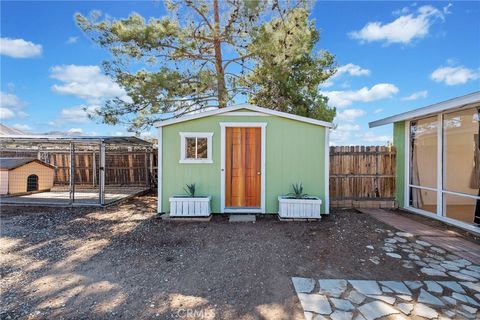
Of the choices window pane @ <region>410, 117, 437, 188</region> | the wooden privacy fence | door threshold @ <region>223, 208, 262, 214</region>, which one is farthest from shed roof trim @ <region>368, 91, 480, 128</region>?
door threshold @ <region>223, 208, 262, 214</region>

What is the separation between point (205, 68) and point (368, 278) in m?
7.73

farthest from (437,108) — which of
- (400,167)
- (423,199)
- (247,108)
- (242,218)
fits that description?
(242,218)

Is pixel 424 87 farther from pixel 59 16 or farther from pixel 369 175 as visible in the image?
pixel 59 16

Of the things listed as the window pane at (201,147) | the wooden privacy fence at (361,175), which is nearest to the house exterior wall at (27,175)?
the window pane at (201,147)

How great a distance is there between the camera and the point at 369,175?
22.5ft

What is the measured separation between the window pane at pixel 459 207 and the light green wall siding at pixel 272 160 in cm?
276

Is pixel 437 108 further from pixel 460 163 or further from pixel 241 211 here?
pixel 241 211

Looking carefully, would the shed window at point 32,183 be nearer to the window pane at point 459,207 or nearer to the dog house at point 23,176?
the dog house at point 23,176

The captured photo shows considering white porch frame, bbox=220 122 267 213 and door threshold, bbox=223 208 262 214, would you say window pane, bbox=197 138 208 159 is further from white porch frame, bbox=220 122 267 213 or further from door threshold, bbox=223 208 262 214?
door threshold, bbox=223 208 262 214

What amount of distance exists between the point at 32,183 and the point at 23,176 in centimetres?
50

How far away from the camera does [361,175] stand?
685 cm

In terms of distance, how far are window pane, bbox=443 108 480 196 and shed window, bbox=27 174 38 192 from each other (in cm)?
1244

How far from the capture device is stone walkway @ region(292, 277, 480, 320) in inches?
88.6

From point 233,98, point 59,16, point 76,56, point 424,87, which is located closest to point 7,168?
point 76,56
